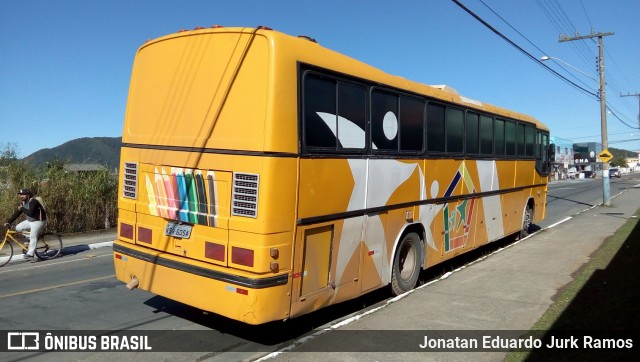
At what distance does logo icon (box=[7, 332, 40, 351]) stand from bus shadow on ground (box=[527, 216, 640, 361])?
17.3 feet

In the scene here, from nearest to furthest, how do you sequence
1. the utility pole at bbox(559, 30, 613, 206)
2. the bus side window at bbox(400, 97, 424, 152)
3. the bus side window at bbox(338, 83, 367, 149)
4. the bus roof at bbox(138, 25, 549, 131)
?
the bus roof at bbox(138, 25, 549, 131), the bus side window at bbox(338, 83, 367, 149), the bus side window at bbox(400, 97, 424, 152), the utility pole at bbox(559, 30, 613, 206)

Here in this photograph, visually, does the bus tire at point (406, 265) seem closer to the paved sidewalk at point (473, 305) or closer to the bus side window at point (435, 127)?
the paved sidewalk at point (473, 305)

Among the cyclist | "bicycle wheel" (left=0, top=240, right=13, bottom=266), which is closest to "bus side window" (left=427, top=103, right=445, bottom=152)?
the cyclist

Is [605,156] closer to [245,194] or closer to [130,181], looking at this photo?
[245,194]

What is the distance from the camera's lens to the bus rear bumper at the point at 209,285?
15.1 ft

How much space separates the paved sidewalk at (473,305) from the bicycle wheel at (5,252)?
8938 mm

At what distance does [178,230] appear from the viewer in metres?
5.30

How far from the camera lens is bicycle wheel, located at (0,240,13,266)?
10.7m

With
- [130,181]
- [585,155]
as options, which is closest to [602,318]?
[130,181]

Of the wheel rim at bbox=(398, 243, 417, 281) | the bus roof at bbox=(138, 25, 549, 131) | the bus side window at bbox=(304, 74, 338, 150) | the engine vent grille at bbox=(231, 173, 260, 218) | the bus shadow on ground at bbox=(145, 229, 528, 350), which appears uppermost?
the bus roof at bbox=(138, 25, 549, 131)

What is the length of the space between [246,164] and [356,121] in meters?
1.71

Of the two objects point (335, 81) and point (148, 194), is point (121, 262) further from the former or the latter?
point (335, 81)

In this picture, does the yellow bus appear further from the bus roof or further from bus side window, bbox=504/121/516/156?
bus side window, bbox=504/121/516/156

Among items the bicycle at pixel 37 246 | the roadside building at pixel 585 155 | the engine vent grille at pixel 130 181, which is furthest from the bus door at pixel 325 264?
the roadside building at pixel 585 155
